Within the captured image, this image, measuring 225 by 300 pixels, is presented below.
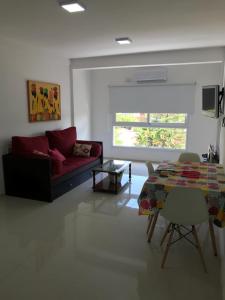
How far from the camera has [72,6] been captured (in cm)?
241

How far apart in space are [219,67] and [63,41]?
348 cm

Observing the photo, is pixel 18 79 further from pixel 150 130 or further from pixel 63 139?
pixel 150 130

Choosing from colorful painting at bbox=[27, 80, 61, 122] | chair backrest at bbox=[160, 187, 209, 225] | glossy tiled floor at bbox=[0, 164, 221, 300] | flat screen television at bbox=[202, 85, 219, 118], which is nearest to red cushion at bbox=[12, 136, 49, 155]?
colorful painting at bbox=[27, 80, 61, 122]

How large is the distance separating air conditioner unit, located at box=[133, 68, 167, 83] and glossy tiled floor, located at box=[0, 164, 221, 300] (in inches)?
139

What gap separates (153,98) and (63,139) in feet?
8.14

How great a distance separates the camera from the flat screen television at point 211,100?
3931mm

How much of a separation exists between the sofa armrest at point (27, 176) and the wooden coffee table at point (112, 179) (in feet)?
3.01

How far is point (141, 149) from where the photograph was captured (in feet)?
21.5

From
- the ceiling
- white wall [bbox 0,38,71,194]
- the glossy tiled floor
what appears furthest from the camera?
white wall [bbox 0,38,71,194]

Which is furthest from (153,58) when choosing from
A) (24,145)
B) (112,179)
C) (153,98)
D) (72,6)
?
(24,145)

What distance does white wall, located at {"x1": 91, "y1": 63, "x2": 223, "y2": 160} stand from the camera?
5613mm

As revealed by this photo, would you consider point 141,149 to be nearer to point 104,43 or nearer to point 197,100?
point 197,100

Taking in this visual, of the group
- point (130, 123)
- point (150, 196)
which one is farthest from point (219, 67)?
point (150, 196)

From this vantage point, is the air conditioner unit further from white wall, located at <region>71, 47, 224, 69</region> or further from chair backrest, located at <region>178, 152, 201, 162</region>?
chair backrest, located at <region>178, 152, 201, 162</region>
